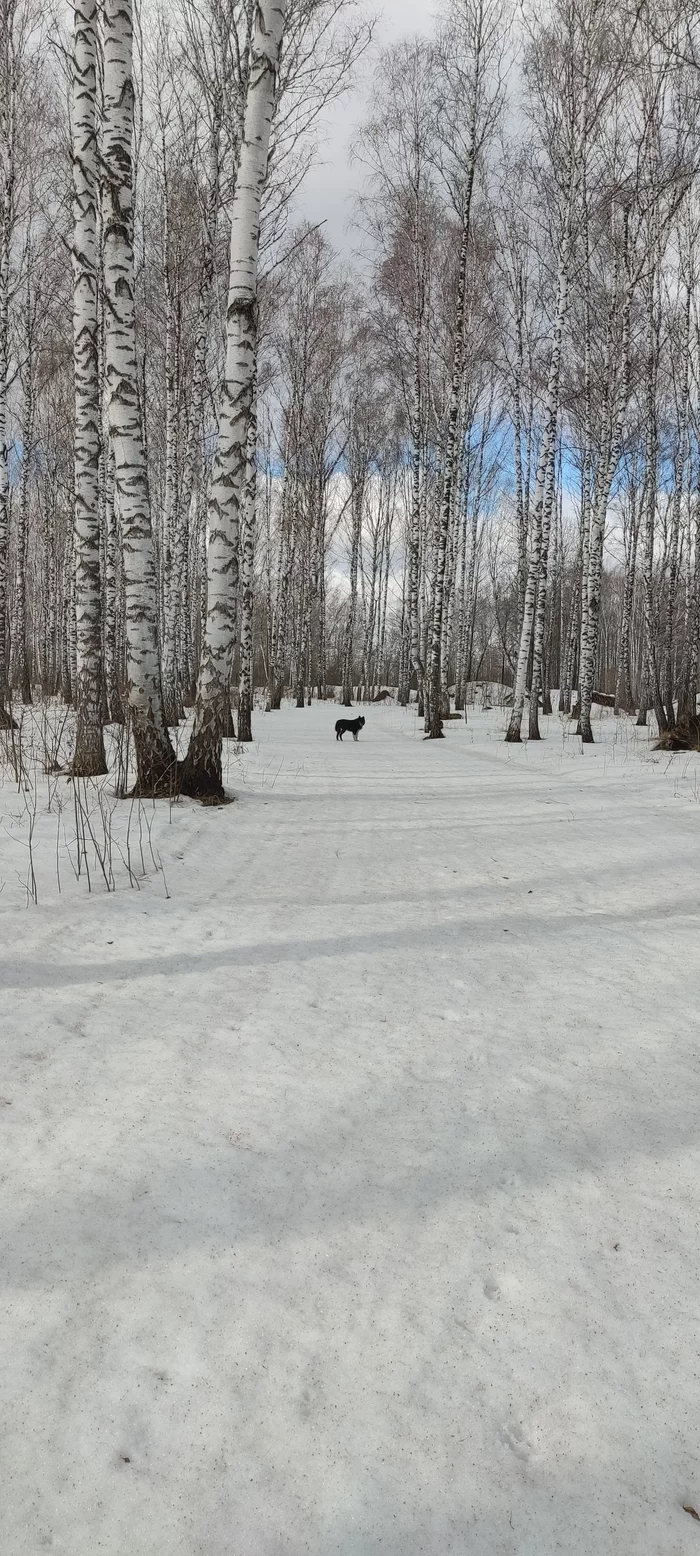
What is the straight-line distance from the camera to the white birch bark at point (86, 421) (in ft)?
20.1

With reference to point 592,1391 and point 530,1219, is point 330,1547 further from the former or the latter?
point 530,1219

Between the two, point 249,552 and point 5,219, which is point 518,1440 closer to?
point 249,552

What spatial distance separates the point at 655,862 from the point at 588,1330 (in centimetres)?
358

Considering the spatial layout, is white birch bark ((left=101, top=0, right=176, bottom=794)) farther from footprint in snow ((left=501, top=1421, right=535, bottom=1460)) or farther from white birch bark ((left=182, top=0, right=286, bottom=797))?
footprint in snow ((left=501, top=1421, right=535, bottom=1460))

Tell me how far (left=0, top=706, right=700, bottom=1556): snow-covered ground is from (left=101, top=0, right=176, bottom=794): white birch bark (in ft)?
7.81

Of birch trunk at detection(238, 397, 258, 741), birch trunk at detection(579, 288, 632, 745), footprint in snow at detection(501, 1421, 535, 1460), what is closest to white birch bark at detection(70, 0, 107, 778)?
footprint in snow at detection(501, 1421, 535, 1460)

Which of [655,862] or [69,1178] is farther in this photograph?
[655,862]

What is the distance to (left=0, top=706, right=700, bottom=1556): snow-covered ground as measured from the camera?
3.54 feet

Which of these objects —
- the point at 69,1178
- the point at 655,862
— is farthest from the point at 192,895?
the point at 655,862

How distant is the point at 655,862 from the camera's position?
4582mm

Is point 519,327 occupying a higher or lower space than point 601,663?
higher

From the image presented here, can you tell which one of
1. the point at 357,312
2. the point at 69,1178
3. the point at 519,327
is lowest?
the point at 69,1178

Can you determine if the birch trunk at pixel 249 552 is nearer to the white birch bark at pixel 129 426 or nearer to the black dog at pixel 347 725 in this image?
the black dog at pixel 347 725

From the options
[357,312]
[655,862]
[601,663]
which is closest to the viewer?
[655,862]
